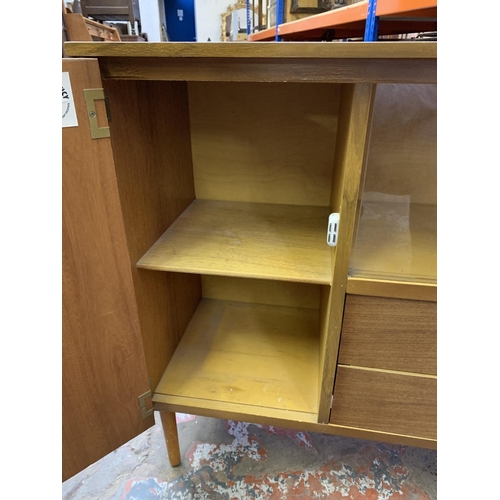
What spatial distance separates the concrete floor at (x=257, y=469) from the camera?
3.16 ft

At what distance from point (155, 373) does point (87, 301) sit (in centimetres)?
34

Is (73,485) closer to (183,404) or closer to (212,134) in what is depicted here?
(183,404)

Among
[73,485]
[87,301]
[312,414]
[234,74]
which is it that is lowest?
[73,485]

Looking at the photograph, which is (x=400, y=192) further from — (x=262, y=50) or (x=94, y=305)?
(x=94, y=305)

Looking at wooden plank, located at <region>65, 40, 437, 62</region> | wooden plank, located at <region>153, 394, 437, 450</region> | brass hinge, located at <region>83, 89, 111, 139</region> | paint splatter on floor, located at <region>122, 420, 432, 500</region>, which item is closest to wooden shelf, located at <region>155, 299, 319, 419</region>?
wooden plank, located at <region>153, 394, 437, 450</region>

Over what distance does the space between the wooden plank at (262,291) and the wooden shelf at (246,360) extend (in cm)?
2

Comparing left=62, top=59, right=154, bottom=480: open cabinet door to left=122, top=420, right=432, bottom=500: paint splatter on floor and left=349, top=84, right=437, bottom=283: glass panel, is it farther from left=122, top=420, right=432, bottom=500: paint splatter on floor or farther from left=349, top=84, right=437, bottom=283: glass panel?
left=349, top=84, right=437, bottom=283: glass panel

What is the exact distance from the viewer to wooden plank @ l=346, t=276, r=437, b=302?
0.65 m

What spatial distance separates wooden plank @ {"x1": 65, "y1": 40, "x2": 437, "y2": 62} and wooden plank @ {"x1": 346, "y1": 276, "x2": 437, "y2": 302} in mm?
369

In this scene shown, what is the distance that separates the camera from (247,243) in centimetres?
87

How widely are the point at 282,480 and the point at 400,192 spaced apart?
2.78ft

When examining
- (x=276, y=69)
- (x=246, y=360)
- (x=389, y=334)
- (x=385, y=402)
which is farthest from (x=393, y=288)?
(x=246, y=360)

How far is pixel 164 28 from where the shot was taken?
6125 mm

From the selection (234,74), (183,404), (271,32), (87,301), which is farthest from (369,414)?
(271,32)
